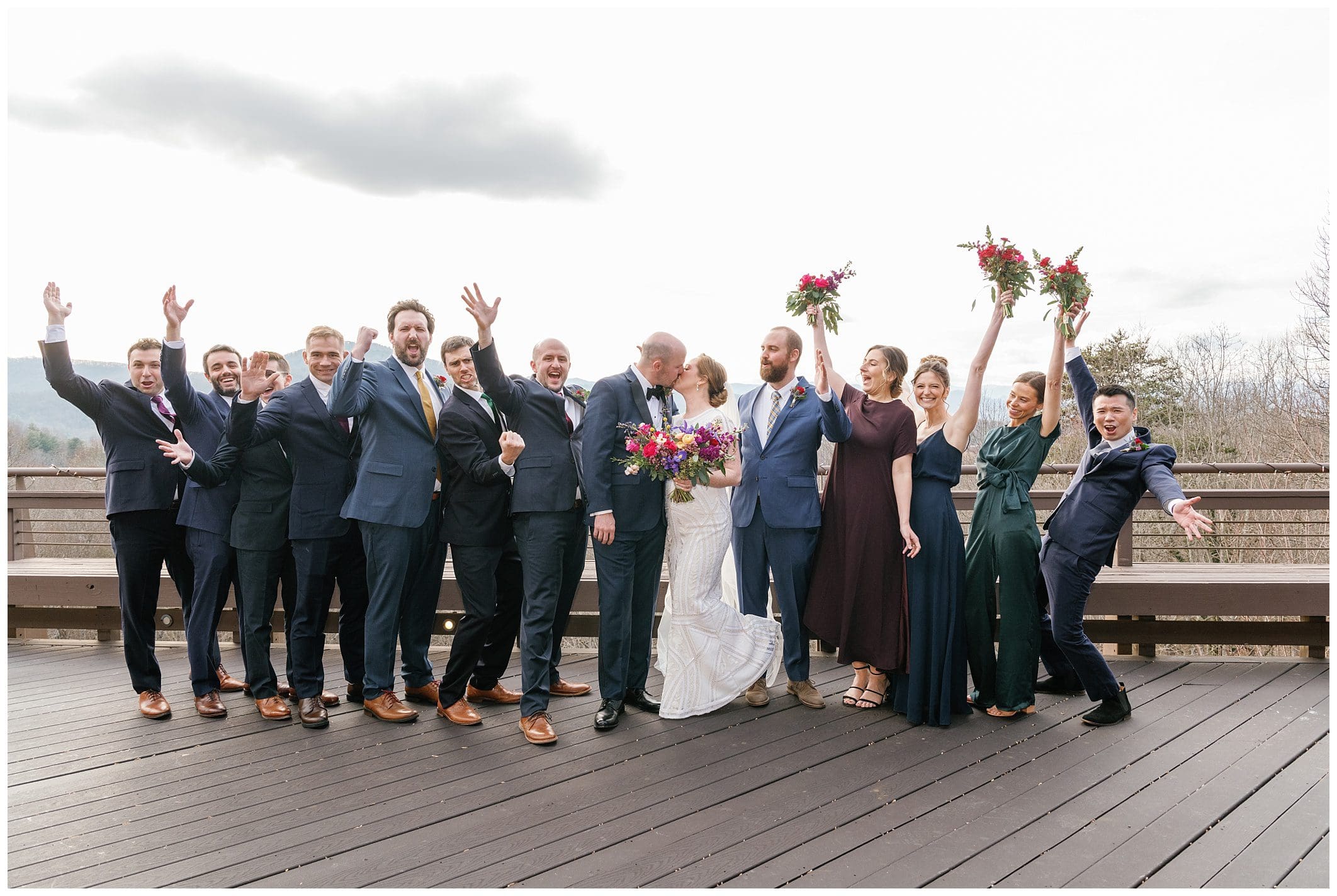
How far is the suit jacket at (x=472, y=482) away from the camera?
435 cm

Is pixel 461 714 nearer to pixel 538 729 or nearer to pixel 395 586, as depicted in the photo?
pixel 538 729

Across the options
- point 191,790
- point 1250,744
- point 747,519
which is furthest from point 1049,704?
point 191,790

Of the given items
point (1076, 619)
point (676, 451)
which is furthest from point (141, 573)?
point (1076, 619)

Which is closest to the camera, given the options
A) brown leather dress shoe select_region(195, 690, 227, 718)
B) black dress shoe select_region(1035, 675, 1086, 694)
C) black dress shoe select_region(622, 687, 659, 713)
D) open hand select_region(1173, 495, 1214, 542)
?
open hand select_region(1173, 495, 1214, 542)

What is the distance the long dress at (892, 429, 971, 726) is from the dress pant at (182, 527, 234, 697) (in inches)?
141

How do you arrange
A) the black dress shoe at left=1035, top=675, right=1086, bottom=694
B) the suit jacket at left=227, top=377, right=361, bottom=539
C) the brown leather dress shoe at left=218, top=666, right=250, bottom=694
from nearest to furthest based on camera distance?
the suit jacket at left=227, top=377, right=361, bottom=539
the black dress shoe at left=1035, top=675, right=1086, bottom=694
the brown leather dress shoe at left=218, top=666, right=250, bottom=694

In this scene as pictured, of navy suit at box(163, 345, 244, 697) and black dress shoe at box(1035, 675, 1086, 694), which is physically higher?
navy suit at box(163, 345, 244, 697)

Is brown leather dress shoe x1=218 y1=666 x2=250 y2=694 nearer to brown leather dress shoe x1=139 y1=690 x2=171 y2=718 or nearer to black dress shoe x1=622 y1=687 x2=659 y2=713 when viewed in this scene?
brown leather dress shoe x1=139 y1=690 x2=171 y2=718

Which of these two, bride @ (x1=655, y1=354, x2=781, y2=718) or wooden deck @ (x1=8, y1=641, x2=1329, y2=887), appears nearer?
wooden deck @ (x1=8, y1=641, x2=1329, y2=887)

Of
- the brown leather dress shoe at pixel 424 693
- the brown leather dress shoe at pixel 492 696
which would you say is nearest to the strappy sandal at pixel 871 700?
the brown leather dress shoe at pixel 492 696

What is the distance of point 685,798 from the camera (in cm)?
347

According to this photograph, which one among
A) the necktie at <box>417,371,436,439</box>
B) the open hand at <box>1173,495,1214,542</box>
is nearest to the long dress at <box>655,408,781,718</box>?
the necktie at <box>417,371,436,439</box>

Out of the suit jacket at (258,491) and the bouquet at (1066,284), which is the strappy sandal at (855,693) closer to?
the bouquet at (1066,284)

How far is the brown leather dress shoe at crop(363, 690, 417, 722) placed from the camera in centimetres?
444
